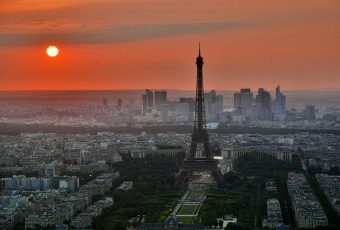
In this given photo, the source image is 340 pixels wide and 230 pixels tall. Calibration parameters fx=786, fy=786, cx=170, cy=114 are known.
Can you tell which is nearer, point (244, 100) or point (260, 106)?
point (260, 106)

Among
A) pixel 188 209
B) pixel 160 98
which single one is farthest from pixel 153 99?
pixel 188 209

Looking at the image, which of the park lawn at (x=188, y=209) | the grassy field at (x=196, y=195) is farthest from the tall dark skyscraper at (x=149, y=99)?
the park lawn at (x=188, y=209)

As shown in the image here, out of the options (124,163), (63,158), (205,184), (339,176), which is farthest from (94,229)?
(63,158)

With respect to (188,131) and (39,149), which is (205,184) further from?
(188,131)

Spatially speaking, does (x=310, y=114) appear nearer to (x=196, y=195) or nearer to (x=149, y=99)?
(x=149, y=99)

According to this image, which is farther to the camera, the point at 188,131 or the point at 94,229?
the point at 188,131

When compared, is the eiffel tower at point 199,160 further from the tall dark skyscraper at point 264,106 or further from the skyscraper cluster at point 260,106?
the tall dark skyscraper at point 264,106

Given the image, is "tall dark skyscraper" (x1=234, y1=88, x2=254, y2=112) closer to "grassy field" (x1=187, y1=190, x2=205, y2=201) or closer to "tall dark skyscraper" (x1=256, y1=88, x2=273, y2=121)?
"tall dark skyscraper" (x1=256, y1=88, x2=273, y2=121)
